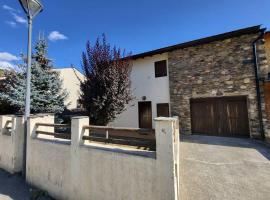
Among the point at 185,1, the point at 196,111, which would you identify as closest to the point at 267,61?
the point at 196,111

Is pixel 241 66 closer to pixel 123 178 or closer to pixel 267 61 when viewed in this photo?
pixel 267 61

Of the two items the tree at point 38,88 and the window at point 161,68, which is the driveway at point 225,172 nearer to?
the window at point 161,68

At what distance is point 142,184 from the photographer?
9.18 feet

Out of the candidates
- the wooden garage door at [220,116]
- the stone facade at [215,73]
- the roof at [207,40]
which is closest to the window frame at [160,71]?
the stone facade at [215,73]

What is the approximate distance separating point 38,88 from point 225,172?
1042 centimetres

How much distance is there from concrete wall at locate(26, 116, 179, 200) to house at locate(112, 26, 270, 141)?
6.29 meters

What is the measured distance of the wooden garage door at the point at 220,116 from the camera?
8.22 m

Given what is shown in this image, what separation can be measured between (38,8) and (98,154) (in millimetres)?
5369

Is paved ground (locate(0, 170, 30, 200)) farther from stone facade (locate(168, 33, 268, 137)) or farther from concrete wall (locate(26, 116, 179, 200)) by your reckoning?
stone facade (locate(168, 33, 268, 137))

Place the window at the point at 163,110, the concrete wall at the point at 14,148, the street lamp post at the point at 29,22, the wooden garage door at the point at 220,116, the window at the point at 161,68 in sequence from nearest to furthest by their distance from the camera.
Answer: the street lamp post at the point at 29,22 < the concrete wall at the point at 14,148 < the wooden garage door at the point at 220,116 < the window at the point at 163,110 < the window at the point at 161,68

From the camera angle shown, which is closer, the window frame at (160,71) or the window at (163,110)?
the window at (163,110)

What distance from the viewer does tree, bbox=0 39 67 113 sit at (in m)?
8.67

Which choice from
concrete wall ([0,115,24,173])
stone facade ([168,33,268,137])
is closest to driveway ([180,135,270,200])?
stone facade ([168,33,268,137])

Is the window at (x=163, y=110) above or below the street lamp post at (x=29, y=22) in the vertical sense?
below
